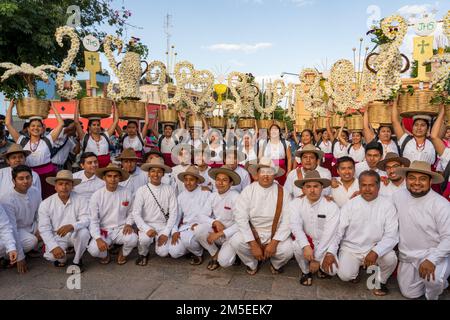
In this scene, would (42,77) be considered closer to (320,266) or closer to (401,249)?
(320,266)

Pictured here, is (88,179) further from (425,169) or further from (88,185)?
(425,169)

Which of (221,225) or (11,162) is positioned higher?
(11,162)

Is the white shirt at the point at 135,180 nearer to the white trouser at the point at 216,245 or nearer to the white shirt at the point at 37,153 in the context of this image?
the white shirt at the point at 37,153

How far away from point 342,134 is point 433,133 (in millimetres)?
3529

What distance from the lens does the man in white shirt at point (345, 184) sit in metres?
4.84

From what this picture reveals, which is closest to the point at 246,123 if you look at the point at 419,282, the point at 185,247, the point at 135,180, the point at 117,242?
the point at 135,180

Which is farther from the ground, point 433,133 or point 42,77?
point 42,77

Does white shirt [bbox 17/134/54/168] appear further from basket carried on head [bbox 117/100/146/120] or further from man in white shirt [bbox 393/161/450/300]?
man in white shirt [bbox 393/161/450/300]

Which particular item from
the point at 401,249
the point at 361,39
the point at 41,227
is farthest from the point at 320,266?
the point at 361,39

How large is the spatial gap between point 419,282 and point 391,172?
161 centimetres

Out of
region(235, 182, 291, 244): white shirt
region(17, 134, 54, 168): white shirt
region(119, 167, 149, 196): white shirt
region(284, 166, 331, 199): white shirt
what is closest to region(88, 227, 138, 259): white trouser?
region(119, 167, 149, 196): white shirt

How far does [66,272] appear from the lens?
433 centimetres

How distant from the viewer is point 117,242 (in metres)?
4.84

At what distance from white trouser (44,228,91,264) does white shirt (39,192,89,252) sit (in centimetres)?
7
